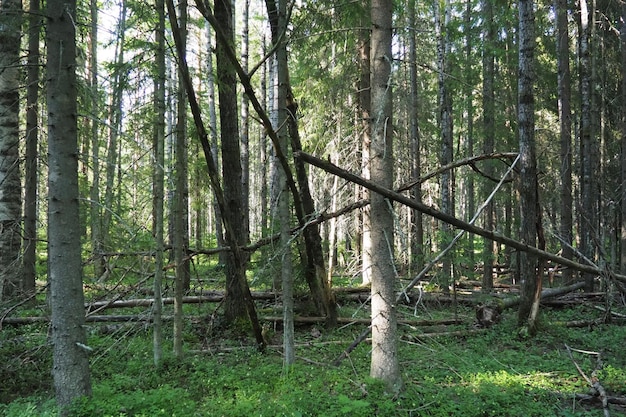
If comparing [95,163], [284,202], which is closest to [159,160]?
[95,163]

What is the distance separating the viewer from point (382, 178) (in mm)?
4496

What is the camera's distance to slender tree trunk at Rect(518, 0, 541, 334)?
8414mm

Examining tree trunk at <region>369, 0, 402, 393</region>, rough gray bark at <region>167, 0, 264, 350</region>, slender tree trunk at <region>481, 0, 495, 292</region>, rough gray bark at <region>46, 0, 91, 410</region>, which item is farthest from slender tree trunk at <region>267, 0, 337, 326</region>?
slender tree trunk at <region>481, 0, 495, 292</region>

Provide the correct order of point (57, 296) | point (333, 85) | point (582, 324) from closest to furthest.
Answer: point (57, 296) → point (582, 324) → point (333, 85)

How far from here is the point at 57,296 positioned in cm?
412

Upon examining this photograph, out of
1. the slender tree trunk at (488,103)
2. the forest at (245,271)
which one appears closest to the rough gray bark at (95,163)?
the forest at (245,271)

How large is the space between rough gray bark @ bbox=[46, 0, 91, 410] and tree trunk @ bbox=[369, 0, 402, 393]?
297 centimetres

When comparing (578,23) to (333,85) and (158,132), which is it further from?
(158,132)

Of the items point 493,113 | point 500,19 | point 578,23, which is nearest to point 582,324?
point 493,113

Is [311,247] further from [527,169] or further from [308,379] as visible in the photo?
[527,169]

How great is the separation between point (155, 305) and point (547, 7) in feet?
49.6

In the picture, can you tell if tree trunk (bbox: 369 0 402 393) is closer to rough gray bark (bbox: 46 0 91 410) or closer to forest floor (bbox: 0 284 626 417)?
forest floor (bbox: 0 284 626 417)

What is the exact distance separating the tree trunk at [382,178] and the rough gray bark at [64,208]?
9.74 ft

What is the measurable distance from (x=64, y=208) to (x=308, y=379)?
11.6ft
